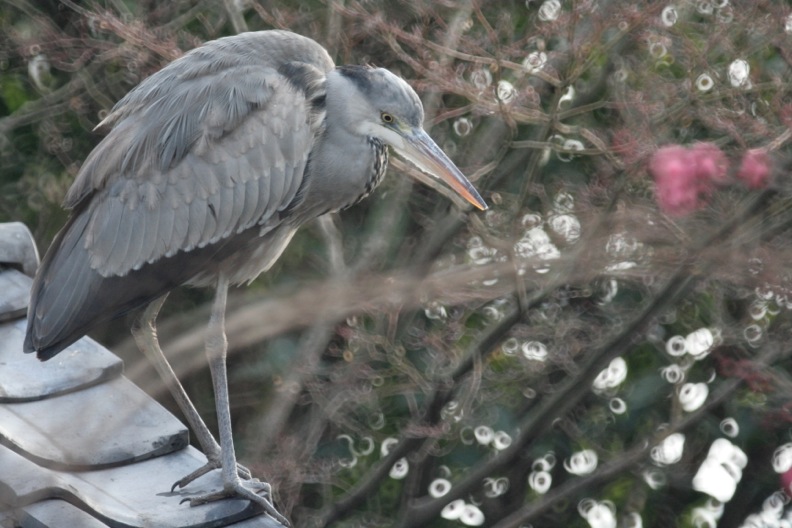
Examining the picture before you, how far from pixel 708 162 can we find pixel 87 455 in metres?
2.13

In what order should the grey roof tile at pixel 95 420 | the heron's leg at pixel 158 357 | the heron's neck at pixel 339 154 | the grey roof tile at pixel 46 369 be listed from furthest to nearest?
the heron's leg at pixel 158 357 < the heron's neck at pixel 339 154 < the grey roof tile at pixel 46 369 < the grey roof tile at pixel 95 420

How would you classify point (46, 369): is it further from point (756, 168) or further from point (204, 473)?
point (756, 168)

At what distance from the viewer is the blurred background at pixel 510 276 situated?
4.21m

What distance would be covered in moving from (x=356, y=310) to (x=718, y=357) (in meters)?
1.33

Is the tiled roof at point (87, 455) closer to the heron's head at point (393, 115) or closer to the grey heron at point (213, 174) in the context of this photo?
the grey heron at point (213, 174)

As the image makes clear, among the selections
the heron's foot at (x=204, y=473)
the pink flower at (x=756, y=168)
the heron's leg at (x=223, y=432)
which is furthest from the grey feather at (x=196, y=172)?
the pink flower at (x=756, y=168)

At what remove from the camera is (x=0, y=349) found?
11.9ft

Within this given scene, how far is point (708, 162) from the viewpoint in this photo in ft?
12.9

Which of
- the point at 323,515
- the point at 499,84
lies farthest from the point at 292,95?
the point at 323,515

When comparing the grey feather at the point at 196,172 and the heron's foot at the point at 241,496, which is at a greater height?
the grey feather at the point at 196,172

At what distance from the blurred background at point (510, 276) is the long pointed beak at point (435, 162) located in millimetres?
406

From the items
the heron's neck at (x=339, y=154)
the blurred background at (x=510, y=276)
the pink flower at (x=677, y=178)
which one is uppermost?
the heron's neck at (x=339, y=154)

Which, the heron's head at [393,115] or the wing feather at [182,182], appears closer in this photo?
the wing feather at [182,182]

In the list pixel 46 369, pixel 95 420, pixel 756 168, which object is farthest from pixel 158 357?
pixel 756 168
